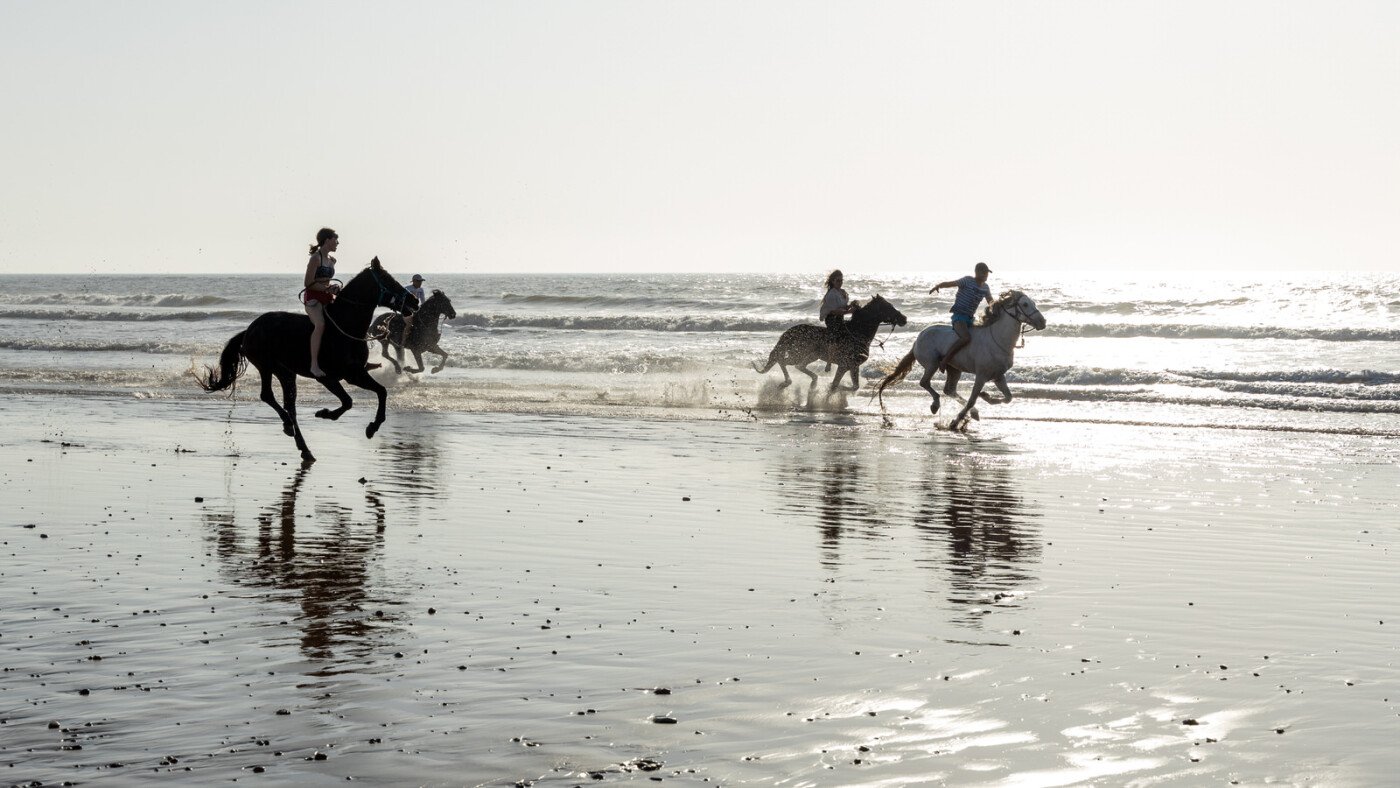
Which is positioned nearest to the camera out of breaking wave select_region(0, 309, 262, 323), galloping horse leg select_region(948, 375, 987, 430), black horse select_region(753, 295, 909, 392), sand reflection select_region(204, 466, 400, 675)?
sand reflection select_region(204, 466, 400, 675)

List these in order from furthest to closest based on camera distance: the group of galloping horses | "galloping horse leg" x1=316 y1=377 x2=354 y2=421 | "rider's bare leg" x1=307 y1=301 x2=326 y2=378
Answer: "galloping horse leg" x1=316 y1=377 x2=354 y2=421
"rider's bare leg" x1=307 y1=301 x2=326 y2=378
the group of galloping horses

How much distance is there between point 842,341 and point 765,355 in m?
16.5

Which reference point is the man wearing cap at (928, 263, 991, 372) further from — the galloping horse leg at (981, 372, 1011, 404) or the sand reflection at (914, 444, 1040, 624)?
the sand reflection at (914, 444, 1040, 624)

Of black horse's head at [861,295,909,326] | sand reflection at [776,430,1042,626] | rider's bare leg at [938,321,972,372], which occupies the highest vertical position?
black horse's head at [861,295,909,326]

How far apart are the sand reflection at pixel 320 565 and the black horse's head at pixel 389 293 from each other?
9.32 ft

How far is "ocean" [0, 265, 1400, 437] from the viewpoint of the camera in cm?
2422

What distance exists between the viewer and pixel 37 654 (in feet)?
20.6

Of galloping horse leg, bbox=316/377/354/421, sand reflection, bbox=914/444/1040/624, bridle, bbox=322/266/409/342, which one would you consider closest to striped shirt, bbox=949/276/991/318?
sand reflection, bbox=914/444/1040/624

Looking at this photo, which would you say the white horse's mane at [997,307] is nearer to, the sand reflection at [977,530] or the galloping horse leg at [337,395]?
the sand reflection at [977,530]

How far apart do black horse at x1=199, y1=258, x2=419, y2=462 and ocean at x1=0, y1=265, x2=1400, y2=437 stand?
23.2 ft

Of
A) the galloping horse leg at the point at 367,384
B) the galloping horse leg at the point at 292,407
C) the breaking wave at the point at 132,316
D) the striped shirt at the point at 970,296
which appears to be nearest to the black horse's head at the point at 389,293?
the galloping horse leg at the point at 367,384

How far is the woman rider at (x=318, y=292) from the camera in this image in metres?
14.6

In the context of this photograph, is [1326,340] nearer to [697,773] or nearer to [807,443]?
[807,443]

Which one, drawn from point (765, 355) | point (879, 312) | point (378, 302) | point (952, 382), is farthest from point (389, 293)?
point (765, 355)
